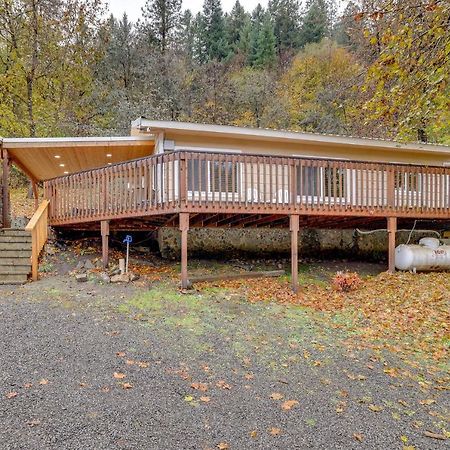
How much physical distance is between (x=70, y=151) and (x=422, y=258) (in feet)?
34.9

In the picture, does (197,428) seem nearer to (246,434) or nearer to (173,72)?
(246,434)

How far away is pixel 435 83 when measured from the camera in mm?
6109

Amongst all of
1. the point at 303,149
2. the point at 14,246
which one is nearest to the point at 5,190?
the point at 14,246

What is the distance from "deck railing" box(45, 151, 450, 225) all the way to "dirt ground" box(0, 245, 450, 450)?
2.25 meters

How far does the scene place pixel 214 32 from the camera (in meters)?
37.0

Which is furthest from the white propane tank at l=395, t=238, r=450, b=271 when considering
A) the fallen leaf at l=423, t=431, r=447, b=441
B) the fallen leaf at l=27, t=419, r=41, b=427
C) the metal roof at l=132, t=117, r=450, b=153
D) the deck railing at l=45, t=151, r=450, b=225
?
the fallen leaf at l=27, t=419, r=41, b=427

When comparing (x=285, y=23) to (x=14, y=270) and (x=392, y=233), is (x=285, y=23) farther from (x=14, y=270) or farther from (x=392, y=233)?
(x=14, y=270)

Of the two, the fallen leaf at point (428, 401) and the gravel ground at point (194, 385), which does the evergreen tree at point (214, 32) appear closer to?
the gravel ground at point (194, 385)

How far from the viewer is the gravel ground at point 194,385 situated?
350cm

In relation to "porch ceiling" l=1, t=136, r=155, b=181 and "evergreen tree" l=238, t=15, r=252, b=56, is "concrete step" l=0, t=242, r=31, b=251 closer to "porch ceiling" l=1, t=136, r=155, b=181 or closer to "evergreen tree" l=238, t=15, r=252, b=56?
"porch ceiling" l=1, t=136, r=155, b=181

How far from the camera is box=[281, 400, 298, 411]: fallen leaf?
407 centimetres

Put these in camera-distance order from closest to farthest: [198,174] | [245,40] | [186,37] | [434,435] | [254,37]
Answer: [434,435] → [198,174] → [186,37] → [254,37] → [245,40]

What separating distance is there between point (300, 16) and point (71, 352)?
43913 millimetres

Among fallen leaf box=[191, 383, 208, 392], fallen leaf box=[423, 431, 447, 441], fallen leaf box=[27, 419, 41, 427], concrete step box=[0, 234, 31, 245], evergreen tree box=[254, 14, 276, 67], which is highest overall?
evergreen tree box=[254, 14, 276, 67]
